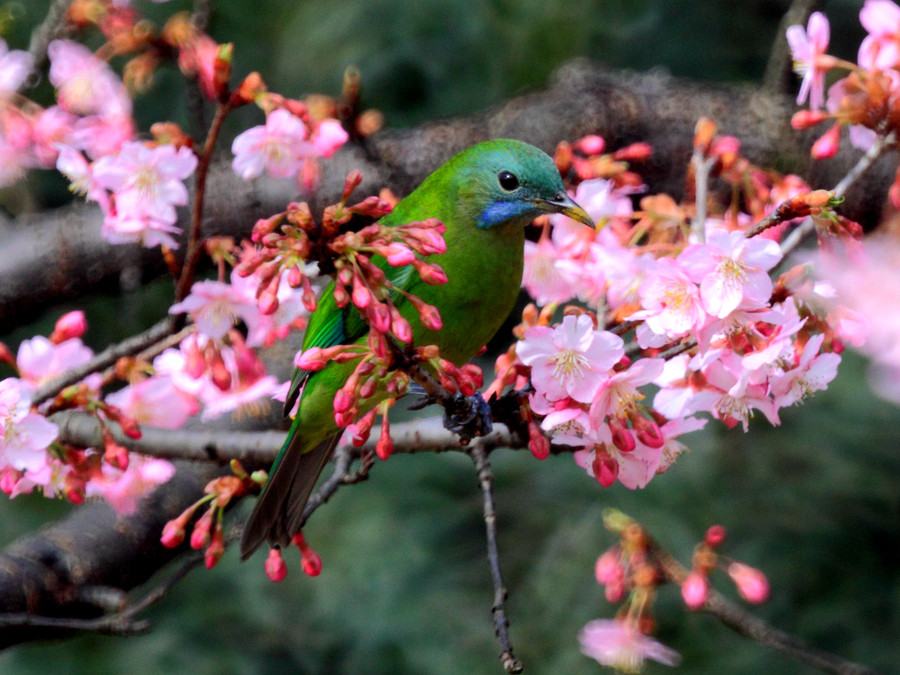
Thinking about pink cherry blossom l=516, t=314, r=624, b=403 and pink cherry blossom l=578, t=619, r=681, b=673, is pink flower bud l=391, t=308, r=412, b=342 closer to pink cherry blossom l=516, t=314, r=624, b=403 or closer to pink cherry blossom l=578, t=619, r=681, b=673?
pink cherry blossom l=516, t=314, r=624, b=403

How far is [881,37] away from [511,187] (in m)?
0.66

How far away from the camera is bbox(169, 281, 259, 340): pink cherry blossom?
4.84 ft

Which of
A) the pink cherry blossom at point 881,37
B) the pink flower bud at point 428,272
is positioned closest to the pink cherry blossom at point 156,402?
the pink flower bud at point 428,272

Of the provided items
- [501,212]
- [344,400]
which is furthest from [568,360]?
[501,212]

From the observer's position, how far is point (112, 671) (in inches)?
87.5

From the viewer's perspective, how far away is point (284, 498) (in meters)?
1.56

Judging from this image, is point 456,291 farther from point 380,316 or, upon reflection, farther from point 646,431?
point 380,316

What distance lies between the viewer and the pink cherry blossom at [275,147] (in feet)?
5.26

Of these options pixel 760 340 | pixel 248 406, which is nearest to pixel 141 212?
pixel 248 406

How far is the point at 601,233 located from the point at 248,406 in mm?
767

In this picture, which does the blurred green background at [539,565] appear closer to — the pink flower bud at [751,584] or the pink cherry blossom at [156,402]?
the pink flower bud at [751,584]

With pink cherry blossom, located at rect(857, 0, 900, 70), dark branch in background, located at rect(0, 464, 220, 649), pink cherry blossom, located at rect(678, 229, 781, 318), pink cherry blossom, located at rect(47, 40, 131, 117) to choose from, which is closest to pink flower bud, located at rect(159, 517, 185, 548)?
dark branch in background, located at rect(0, 464, 220, 649)

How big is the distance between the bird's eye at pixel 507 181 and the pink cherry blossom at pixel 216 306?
441mm

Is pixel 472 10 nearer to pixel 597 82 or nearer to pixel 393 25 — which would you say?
pixel 393 25
